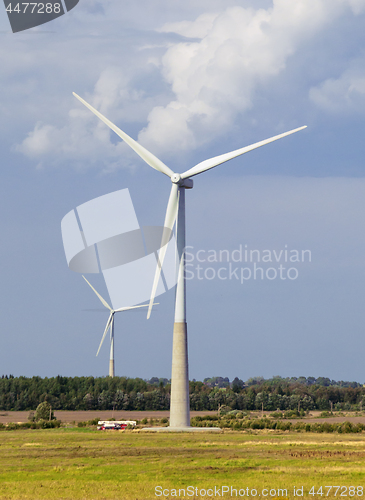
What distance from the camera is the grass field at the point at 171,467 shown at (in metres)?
32.8

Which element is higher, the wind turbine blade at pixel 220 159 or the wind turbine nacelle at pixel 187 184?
the wind turbine blade at pixel 220 159

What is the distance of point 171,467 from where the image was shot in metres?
41.8

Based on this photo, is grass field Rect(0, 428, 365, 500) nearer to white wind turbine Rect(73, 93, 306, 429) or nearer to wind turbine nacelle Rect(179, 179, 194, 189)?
white wind turbine Rect(73, 93, 306, 429)

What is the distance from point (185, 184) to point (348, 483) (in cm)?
5184

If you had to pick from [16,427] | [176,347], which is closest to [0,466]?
[176,347]

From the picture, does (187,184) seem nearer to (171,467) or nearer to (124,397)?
(171,467)

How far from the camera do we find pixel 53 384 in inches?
7431

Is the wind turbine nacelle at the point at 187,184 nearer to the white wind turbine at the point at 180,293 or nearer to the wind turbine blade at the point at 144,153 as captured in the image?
the white wind turbine at the point at 180,293

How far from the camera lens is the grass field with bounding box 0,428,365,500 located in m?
32.8

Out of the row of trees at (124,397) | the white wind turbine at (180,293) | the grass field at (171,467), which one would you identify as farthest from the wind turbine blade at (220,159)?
the row of trees at (124,397)

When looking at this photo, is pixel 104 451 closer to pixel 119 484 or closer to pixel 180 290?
pixel 119 484

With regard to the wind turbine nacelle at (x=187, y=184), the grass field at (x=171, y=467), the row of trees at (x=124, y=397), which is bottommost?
the grass field at (x=171, y=467)

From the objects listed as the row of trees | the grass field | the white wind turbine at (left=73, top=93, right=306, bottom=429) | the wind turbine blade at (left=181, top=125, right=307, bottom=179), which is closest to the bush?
the white wind turbine at (left=73, top=93, right=306, bottom=429)

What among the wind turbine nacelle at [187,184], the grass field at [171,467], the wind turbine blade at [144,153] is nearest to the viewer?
the grass field at [171,467]
